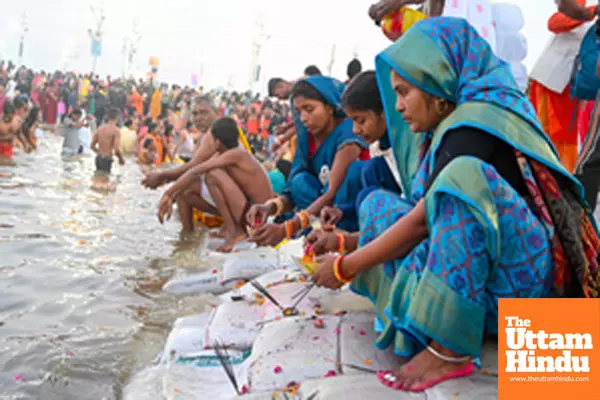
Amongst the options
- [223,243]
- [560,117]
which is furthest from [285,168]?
[560,117]

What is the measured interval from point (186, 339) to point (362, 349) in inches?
33.2

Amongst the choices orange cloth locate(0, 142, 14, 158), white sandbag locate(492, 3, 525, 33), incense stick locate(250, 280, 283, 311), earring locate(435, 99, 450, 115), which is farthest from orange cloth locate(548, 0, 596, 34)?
orange cloth locate(0, 142, 14, 158)

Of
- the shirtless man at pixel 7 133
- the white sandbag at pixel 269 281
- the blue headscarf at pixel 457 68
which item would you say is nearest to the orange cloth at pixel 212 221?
the white sandbag at pixel 269 281

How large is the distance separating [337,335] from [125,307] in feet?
4.98

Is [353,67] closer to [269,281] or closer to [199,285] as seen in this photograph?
[199,285]

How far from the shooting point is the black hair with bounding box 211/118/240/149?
5066 millimetres

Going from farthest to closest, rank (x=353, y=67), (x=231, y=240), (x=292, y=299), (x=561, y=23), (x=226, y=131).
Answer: (x=353, y=67) < (x=226, y=131) < (x=231, y=240) < (x=561, y=23) < (x=292, y=299)

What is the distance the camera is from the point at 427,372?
1550 millimetres

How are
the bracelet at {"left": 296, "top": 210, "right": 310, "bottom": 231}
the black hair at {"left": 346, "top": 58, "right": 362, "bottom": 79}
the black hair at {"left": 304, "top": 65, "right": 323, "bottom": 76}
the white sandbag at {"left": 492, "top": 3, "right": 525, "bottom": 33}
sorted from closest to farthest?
1. the bracelet at {"left": 296, "top": 210, "right": 310, "bottom": 231}
2. the white sandbag at {"left": 492, "top": 3, "right": 525, "bottom": 33}
3. the black hair at {"left": 346, "top": 58, "right": 362, "bottom": 79}
4. the black hair at {"left": 304, "top": 65, "right": 323, "bottom": 76}

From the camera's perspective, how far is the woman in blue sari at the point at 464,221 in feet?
5.01

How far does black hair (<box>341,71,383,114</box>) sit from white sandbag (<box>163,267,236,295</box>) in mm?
1337

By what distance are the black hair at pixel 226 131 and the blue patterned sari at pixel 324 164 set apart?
4.67 ft

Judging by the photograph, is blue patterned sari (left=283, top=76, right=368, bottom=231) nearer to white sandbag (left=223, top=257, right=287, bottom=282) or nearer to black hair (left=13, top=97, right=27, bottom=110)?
white sandbag (left=223, top=257, right=287, bottom=282)

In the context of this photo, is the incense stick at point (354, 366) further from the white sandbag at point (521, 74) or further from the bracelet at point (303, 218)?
the white sandbag at point (521, 74)
